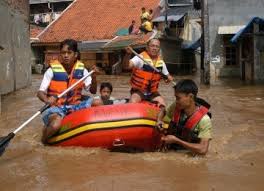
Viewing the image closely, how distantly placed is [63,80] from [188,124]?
1759mm

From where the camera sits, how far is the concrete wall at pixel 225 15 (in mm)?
20906

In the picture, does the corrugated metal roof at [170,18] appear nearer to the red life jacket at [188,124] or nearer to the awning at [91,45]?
the awning at [91,45]

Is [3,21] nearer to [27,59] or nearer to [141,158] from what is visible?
[27,59]

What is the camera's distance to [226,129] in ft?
27.2

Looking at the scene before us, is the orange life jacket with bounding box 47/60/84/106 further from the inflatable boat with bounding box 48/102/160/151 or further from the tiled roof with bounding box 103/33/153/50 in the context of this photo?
the tiled roof with bounding box 103/33/153/50

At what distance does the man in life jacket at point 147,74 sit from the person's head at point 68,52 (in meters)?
1.07

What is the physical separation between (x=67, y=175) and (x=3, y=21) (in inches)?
418

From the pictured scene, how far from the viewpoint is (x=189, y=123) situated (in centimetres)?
557

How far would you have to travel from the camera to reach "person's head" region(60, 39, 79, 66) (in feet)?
20.8

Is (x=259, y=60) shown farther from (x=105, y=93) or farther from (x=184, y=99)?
(x=184, y=99)

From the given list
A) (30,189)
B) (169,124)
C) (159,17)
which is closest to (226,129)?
(169,124)

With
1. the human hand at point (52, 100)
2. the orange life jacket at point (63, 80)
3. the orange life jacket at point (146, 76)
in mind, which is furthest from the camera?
the orange life jacket at point (146, 76)

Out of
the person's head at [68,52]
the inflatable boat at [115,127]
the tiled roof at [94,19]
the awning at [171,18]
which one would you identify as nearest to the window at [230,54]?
the awning at [171,18]

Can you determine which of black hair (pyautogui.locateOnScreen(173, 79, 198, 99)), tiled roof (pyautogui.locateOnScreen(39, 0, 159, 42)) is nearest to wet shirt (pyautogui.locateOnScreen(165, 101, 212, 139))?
black hair (pyautogui.locateOnScreen(173, 79, 198, 99))
